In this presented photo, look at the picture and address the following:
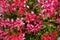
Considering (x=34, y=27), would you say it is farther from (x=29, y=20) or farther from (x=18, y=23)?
(x=18, y=23)

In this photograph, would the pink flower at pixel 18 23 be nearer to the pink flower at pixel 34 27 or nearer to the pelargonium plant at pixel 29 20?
the pelargonium plant at pixel 29 20

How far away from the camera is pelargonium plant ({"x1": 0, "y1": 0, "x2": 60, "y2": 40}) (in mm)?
2600

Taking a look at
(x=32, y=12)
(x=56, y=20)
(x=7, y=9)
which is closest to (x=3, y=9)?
(x=7, y=9)

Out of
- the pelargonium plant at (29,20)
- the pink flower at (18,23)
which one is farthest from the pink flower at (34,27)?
the pink flower at (18,23)

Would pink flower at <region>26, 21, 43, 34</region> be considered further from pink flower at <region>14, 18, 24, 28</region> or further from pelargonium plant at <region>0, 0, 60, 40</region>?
pink flower at <region>14, 18, 24, 28</region>

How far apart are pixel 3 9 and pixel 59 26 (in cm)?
83

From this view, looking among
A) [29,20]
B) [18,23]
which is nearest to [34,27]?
[29,20]

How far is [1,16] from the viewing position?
2.81 metres

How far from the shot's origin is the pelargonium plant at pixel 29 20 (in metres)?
2.60

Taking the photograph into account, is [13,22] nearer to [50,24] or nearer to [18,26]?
[18,26]

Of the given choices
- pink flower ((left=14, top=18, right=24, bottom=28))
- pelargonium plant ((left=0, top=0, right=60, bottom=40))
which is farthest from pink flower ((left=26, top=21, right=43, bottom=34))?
pink flower ((left=14, top=18, right=24, bottom=28))

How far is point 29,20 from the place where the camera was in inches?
103

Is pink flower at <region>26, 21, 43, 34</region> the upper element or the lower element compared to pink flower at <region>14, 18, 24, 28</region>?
lower

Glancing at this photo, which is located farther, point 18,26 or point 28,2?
point 28,2
